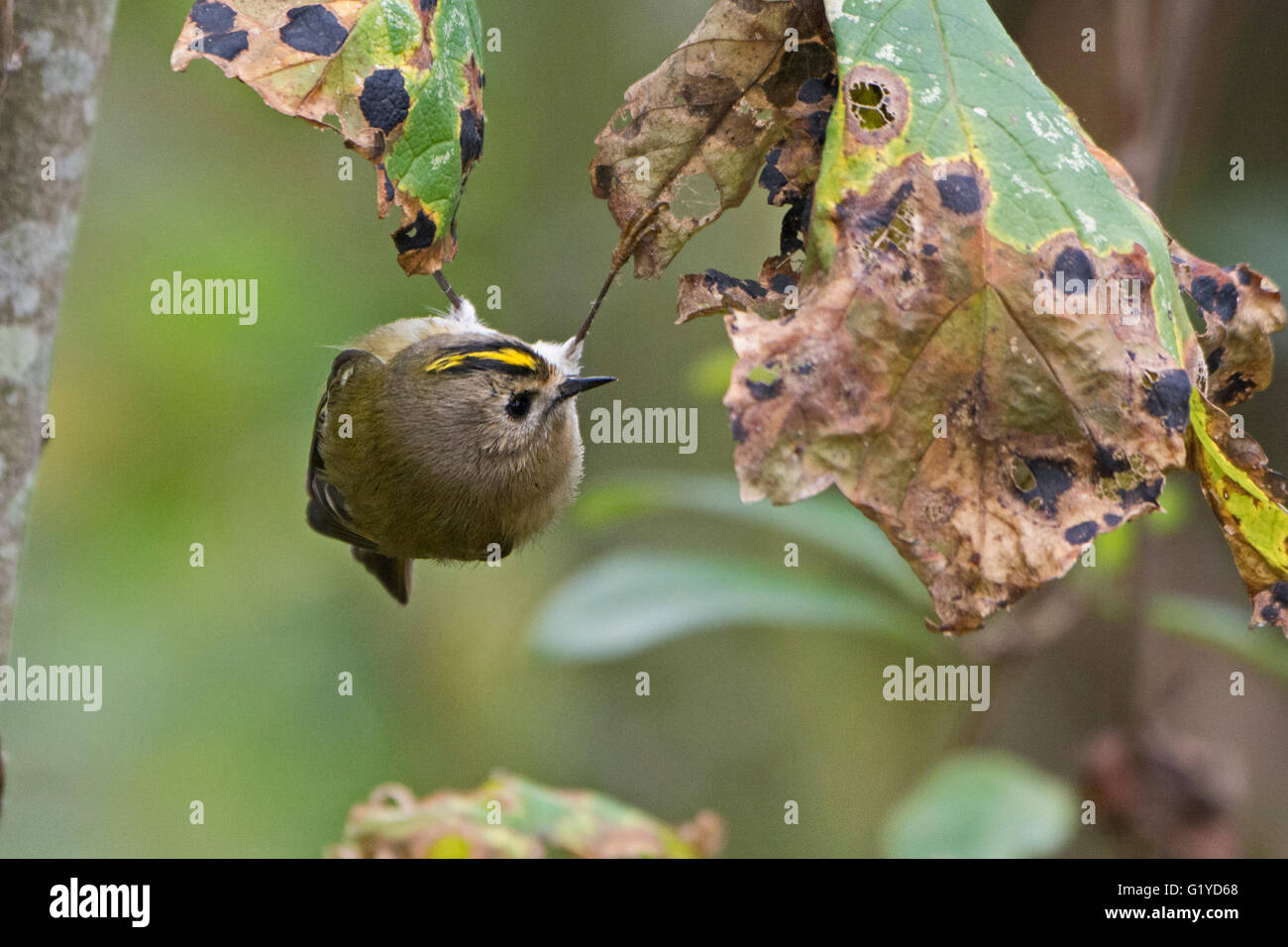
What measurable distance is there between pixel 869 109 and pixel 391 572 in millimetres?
3193

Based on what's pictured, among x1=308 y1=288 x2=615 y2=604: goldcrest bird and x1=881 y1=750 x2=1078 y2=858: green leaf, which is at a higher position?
x1=308 y1=288 x2=615 y2=604: goldcrest bird

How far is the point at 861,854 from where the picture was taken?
21.1 ft

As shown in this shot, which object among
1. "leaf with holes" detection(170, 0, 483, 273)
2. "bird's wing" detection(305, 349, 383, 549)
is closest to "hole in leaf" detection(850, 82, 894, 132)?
"leaf with holes" detection(170, 0, 483, 273)

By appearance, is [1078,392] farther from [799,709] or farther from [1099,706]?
[799,709]

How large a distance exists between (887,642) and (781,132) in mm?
4698

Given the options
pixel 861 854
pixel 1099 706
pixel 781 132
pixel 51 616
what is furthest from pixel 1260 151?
pixel 51 616

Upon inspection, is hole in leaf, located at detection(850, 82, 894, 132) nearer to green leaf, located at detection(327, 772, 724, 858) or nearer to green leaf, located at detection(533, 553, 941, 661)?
green leaf, located at detection(327, 772, 724, 858)

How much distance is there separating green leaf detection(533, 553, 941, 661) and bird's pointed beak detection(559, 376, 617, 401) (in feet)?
2.29

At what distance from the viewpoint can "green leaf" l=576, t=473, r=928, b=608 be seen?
403 cm

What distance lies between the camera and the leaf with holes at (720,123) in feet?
7.01

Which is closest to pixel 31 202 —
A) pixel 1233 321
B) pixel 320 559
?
pixel 1233 321

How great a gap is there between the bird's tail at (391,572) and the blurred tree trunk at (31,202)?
7.96 feet

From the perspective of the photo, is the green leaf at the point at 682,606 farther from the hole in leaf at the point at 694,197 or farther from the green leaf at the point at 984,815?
the hole in leaf at the point at 694,197

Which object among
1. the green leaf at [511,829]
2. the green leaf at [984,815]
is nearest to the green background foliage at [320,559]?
the green leaf at [984,815]
